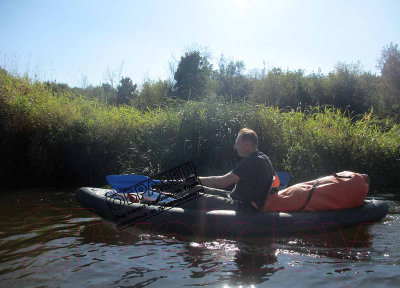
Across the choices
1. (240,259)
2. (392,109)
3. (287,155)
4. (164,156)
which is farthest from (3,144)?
(392,109)

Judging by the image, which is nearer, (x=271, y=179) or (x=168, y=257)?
(x=168, y=257)

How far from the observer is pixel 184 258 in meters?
3.12

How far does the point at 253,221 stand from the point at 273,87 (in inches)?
438

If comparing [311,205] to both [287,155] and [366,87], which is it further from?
[366,87]

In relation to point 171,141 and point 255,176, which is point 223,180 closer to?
point 255,176

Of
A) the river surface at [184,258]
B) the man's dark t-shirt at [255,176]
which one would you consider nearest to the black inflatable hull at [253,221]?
the river surface at [184,258]

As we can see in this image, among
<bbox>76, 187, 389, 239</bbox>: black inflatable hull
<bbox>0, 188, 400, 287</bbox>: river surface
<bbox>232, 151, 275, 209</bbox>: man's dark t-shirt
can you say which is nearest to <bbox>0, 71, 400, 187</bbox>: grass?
<bbox>0, 188, 400, 287</bbox>: river surface

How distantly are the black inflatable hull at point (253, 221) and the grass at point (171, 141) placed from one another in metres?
2.81

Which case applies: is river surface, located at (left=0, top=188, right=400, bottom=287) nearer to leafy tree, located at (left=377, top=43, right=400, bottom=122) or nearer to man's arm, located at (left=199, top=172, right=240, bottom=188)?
man's arm, located at (left=199, top=172, right=240, bottom=188)

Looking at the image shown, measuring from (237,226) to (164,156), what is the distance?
3611mm

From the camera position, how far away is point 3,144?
7.94m

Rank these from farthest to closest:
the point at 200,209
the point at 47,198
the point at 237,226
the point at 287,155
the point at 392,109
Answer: the point at 392,109
the point at 287,155
the point at 47,198
the point at 200,209
the point at 237,226

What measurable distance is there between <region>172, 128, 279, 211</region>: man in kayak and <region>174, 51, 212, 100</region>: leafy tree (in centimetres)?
1127

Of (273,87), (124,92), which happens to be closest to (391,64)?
(273,87)
